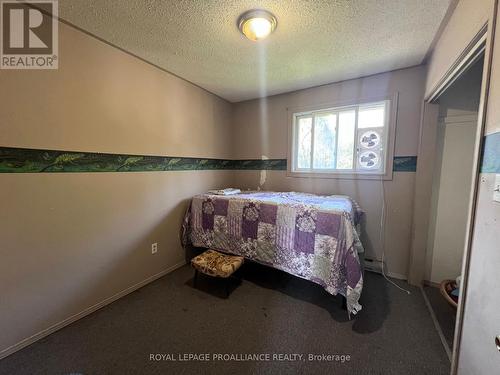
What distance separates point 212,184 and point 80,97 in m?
1.84

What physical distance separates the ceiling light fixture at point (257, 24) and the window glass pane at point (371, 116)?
5.20ft

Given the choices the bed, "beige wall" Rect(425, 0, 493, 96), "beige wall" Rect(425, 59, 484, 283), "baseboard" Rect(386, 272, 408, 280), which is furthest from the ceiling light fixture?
"baseboard" Rect(386, 272, 408, 280)

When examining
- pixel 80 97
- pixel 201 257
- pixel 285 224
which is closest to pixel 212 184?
pixel 201 257

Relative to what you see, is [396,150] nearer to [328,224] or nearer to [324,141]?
[324,141]

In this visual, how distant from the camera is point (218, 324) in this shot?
167cm

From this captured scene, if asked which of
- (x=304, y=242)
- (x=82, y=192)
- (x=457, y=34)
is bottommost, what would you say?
(x=304, y=242)

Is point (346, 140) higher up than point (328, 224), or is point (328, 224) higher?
point (346, 140)

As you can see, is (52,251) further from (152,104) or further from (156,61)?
(156,61)

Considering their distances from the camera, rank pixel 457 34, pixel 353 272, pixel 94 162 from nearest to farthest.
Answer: pixel 457 34 → pixel 353 272 → pixel 94 162

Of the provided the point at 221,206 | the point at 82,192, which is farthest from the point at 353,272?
the point at 82,192

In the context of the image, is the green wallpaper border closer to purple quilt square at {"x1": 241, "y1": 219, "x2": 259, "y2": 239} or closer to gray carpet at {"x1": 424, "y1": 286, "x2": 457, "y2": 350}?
purple quilt square at {"x1": 241, "y1": 219, "x2": 259, "y2": 239}

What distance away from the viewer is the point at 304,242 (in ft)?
6.29

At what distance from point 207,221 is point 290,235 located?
3.54 feet

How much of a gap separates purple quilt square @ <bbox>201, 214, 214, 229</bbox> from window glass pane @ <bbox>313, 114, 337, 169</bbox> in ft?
5.41
